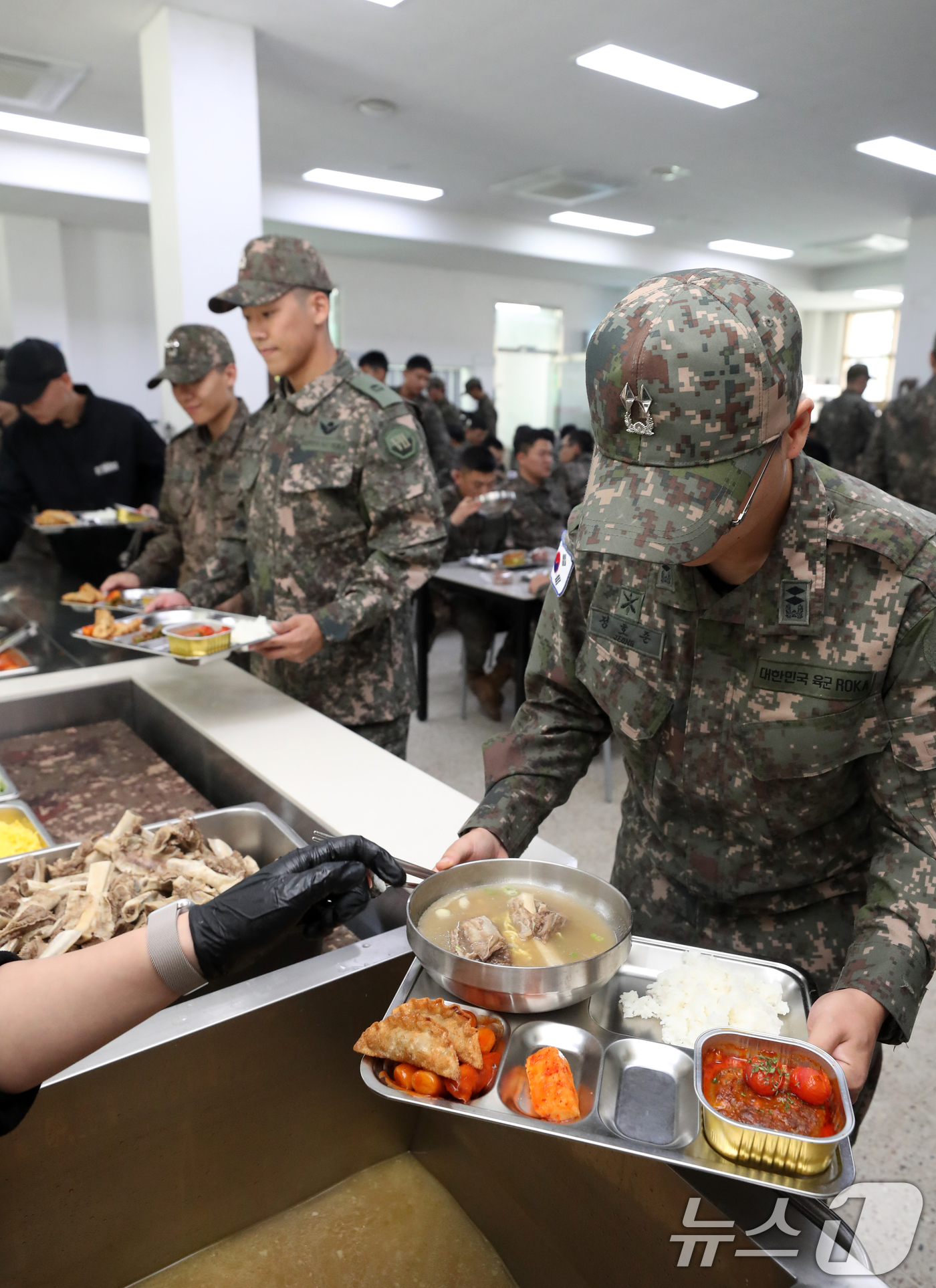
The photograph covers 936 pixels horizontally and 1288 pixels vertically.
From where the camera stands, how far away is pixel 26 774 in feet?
5.50

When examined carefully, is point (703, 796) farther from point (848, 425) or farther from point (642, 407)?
point (848, 425)

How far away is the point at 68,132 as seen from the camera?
5.90 m

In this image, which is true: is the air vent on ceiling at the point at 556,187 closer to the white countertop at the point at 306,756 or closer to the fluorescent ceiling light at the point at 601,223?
the fluorescent ceiling light at the point at 601,223

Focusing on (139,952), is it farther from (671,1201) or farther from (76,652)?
(76,652)

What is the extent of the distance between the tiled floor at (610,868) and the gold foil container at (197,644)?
143 cm

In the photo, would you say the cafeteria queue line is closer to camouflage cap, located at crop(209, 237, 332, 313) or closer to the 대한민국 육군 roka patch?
the 대한민국 육군 roka patch

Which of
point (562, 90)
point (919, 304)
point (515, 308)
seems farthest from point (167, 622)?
point (515, 308)

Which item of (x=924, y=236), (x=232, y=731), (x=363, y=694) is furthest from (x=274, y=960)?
(x=924, y=236)

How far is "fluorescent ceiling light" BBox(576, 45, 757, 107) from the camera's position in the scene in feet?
14.6

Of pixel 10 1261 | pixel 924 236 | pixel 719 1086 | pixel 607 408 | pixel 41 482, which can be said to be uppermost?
pixel 924 236

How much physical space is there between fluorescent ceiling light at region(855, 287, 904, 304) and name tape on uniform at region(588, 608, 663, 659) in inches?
488

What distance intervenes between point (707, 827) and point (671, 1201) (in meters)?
0.48

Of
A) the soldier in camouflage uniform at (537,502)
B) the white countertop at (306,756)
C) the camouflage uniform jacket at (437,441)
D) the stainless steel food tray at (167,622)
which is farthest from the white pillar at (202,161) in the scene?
the camouflage uniform jacket at (437,441)

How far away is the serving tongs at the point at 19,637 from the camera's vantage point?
216cm
